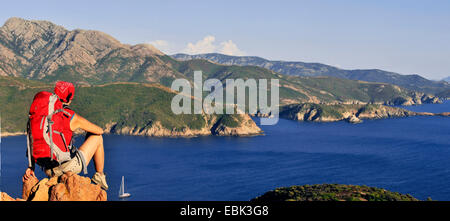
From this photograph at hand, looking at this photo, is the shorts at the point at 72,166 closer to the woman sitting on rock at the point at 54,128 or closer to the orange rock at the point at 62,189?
the woman sitting on rock at the point at 54,128

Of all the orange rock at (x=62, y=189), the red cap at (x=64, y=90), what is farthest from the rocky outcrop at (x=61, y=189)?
the red cap at (x=64, y=90)

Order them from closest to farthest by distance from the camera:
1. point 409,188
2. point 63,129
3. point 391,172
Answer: point 63,129, point 409,188, point 391,172

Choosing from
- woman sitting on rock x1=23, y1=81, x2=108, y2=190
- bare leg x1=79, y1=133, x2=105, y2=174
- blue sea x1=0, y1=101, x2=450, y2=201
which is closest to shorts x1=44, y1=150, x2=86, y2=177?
woman sitting on rock x1=23, y1=81, x2=108, y2=190

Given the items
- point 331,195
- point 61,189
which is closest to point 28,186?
point 61,189

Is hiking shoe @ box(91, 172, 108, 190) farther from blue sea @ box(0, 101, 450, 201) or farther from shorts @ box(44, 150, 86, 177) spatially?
blue sea @ box(0, 101, 450, 201)

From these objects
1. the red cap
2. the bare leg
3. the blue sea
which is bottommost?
the blue sea
